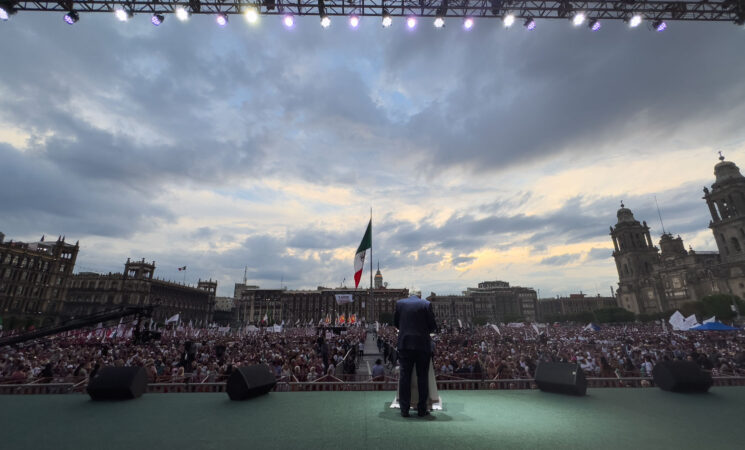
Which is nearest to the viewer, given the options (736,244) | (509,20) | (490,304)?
(509,20)

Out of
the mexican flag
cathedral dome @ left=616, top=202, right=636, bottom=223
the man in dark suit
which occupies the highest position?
cathedral dome @ left=616, top=202, right=636, bottom=223

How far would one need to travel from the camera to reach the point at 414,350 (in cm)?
450

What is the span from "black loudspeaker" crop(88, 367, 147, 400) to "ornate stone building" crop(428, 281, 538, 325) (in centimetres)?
15150

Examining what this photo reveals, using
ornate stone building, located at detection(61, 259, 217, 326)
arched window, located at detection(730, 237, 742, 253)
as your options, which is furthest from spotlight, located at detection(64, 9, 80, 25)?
arched window, located at detection(730, 237, 742, 253)

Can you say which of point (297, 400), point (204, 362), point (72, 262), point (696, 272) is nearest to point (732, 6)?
point (297, 400)

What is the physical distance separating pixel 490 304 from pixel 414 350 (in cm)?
16719

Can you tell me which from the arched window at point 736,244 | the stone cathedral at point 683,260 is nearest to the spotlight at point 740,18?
the stone cathedral at point 683,260

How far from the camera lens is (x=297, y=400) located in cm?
532

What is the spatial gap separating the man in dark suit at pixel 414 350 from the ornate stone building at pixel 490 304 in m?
151

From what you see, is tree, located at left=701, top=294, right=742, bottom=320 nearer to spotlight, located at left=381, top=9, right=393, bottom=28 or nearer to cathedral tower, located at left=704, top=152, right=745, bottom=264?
cathedral tower, located at left=704, top=152, right=745, bottom=264

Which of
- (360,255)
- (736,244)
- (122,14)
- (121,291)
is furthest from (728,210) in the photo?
(121,291)

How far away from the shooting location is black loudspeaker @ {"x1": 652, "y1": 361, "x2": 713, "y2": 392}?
548cm

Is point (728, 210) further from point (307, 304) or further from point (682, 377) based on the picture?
point (307, 304)

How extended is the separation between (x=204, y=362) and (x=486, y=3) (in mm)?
21540
